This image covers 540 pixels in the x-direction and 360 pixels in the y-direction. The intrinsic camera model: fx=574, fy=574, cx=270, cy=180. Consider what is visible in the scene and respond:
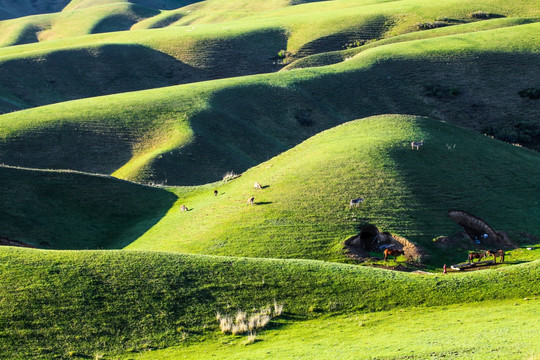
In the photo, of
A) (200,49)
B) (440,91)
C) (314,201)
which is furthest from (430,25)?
(314,201)

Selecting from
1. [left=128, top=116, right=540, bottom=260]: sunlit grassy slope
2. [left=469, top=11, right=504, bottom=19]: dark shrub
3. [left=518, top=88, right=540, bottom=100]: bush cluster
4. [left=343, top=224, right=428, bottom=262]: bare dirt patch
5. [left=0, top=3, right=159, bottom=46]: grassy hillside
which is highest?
[left=0, top=3, right=159, bottom=46]: grassy hillside

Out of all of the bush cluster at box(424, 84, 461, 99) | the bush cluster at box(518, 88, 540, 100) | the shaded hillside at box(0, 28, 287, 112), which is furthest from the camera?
the shaded hillside at box(0, 28, 287, 112)

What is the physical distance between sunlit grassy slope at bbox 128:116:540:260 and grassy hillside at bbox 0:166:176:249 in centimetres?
259

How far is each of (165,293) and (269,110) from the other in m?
55.0

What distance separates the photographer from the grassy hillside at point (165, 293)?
801 inches

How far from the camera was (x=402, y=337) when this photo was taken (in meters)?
19.4

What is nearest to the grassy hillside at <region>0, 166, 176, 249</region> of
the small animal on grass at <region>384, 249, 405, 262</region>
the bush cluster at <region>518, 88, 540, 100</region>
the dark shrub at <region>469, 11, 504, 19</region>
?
the small animal on grass at <region>384, 249, 405, 262</region>

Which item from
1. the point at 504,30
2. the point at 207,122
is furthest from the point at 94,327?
the point at 504,30

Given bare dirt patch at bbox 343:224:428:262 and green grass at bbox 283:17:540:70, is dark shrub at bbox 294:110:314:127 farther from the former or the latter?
bare dirt patch at bbox 343:224:428:262

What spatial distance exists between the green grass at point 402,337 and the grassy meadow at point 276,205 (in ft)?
0.36

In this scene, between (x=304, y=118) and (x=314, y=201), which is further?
(x=304, y=118)

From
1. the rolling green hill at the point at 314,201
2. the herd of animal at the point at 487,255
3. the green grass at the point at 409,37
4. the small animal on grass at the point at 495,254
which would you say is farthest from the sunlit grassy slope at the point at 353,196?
the green grass at the point at 409,37

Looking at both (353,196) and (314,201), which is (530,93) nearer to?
(353,196)

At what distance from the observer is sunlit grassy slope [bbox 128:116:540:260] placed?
3372cm
